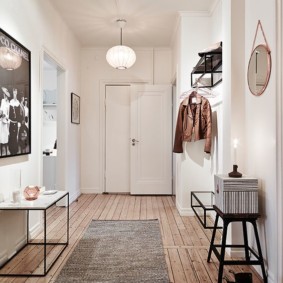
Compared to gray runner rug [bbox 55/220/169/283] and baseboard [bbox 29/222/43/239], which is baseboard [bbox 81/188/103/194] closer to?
gray runner rug [bbox 55/220/169/283]

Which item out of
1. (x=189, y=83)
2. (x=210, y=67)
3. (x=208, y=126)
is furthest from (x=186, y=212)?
(x=210, y=67)

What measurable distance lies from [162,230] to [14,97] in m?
2.13

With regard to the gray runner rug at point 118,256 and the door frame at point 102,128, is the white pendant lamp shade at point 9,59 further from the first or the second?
the door frame at point 102,128

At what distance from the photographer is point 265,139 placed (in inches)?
85.3

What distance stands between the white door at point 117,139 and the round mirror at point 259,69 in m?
3.43

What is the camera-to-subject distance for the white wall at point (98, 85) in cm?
561

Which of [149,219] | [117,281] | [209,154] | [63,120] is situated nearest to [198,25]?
[209,154]

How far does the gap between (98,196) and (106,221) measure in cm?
165

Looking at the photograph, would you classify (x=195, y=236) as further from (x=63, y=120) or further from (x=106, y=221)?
(x=63, y=120)

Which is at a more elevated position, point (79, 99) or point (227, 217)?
point (79, 99)

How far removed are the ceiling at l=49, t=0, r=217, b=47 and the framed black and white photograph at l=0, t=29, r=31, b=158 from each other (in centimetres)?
142

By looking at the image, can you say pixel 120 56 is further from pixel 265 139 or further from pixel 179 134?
pixel 265 139

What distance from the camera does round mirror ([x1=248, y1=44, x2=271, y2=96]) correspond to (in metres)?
2.14

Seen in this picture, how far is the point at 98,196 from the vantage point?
536 centimetres
